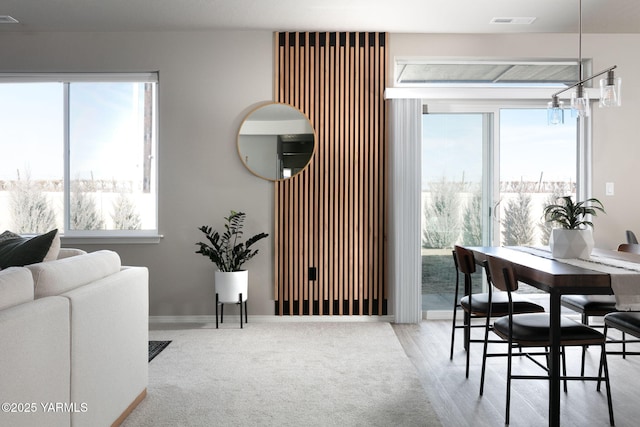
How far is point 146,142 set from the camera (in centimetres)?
500

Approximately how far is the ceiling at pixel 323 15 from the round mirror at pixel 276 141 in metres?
0.83

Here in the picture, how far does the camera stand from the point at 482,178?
5.00m

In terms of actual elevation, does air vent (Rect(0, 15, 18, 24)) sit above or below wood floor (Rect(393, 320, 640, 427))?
above

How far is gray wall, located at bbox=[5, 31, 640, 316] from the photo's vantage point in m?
4.89

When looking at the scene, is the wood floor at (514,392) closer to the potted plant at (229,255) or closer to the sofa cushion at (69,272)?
the potted plant at (229,255)

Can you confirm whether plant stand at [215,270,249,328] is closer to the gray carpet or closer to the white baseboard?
the gray carpet

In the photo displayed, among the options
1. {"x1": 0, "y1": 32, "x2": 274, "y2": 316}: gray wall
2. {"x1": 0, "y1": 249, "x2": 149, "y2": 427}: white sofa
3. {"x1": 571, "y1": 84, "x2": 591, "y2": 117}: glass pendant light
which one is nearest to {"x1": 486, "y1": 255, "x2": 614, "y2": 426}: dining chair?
{"x1": 571, "y1": 84, "x2": 591, "y2": 117}: glass pendant light

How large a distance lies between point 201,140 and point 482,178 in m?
2.83

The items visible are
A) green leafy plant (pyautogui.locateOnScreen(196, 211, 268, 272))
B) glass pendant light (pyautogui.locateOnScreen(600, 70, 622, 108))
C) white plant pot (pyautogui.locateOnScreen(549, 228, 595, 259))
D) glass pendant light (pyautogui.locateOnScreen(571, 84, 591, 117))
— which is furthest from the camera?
green leafy plant (pyautogui.locateOnScreen(196, 211, 268, 272))

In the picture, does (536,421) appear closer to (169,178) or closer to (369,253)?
(369,253)

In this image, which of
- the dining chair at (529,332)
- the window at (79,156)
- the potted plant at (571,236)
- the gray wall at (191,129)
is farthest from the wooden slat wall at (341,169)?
the dining chair at (529,332)

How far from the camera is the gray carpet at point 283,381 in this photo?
2.63 metres

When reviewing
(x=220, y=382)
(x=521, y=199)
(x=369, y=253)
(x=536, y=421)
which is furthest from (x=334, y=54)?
(x=536, y=421)

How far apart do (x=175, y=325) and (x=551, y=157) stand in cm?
405
